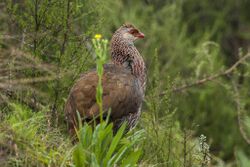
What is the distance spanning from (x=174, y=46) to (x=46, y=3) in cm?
602

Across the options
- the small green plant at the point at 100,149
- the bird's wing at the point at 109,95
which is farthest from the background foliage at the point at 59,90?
the bird's wing at the point at 109,95

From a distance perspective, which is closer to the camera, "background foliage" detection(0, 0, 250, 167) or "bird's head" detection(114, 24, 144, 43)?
"background foliage" detection(0, 0, 250, 167)

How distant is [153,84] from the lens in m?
8.79

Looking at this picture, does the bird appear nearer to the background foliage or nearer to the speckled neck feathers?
the speckled neck feathers

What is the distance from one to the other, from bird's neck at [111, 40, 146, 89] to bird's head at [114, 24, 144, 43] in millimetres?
70

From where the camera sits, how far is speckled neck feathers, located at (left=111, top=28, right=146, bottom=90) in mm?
8617

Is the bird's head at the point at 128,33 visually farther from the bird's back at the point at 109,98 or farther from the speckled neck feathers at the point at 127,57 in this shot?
the bird's back at the point at 109,98

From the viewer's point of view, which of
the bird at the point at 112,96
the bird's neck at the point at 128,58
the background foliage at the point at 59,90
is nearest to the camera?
the background foliage at the point at 59,90

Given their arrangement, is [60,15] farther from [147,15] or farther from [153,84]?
[147,15]

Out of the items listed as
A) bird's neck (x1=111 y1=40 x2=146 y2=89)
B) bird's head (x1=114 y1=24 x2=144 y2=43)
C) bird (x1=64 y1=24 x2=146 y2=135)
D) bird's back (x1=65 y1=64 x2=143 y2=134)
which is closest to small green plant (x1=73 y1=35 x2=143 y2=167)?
bird (x1=64 y1=24 x2=146 y2=135)

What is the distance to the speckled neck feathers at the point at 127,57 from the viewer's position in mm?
8617

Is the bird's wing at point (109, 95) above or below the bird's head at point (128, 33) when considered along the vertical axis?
below

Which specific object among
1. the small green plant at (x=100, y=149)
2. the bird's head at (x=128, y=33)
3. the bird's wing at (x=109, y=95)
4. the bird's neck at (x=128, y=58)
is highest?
the bird's head at (x=128, y=33)

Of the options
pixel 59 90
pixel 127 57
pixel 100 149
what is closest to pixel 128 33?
pixel 127 57
